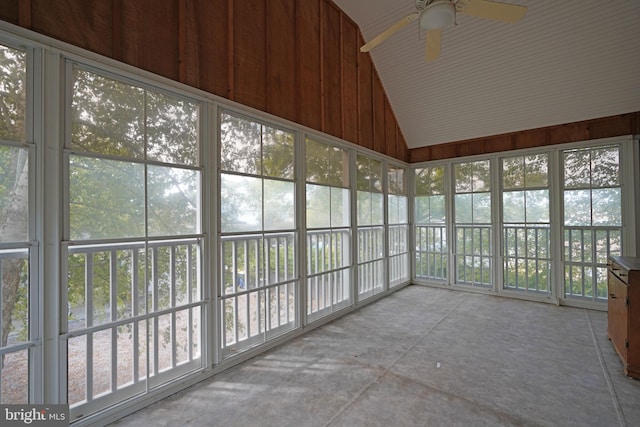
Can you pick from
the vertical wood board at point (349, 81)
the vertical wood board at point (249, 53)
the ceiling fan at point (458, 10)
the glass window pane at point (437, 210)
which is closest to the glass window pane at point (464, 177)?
the glass window pane at point (437, 210)

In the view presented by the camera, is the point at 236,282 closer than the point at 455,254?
Yes

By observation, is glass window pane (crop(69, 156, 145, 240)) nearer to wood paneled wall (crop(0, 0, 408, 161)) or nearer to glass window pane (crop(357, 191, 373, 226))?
wood paneled wall (crop(0, 0, 408, 161))

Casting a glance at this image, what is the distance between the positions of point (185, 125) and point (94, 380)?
1.98 meters

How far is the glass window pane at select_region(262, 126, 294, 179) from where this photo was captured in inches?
120

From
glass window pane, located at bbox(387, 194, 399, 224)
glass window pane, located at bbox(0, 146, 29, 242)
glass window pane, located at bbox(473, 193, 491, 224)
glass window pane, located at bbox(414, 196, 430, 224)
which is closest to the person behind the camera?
glass window pane, located at bbox(0, 146, 29, 242)

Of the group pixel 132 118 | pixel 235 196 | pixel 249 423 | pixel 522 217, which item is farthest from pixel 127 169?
pixel 522 217

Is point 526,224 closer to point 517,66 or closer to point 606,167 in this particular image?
point 606,167

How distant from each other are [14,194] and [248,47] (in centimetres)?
219

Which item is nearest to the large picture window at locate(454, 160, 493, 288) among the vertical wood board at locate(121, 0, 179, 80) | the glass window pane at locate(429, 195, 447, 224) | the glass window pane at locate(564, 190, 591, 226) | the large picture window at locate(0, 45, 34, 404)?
the glass window pane at locate(429, 195, 447, 224)

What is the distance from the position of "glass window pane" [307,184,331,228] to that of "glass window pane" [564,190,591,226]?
378cm

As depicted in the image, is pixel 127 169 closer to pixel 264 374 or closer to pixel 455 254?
pixel 264 374

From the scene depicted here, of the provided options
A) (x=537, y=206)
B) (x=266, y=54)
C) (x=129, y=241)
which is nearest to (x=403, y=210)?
(x=537, y=206)

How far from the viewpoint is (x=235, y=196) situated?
277 centimetres

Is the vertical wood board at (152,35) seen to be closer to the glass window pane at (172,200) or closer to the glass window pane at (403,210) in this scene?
the glass window pane at (172,200)
